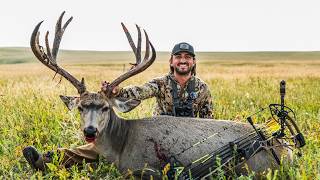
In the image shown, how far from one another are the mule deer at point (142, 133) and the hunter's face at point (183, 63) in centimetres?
142

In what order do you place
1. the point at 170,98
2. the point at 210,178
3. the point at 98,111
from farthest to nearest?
1. the point at 170,98
2. the point at 98,111
3. the point at 210,178

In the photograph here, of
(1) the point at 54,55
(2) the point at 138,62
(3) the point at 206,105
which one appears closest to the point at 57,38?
(1) the point at 54,55

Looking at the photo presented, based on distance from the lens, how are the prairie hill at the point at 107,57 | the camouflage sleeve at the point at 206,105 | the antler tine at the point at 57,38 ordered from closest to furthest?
the antler tine at the point at 57,38 → the camouflage sleeve at the point at 206,105 → the prairie hill at the point at 107,57

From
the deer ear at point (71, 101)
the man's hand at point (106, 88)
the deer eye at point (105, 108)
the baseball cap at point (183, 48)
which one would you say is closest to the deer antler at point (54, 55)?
the deer ear at point (71, 101)

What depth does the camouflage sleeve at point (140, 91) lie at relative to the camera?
23.9 feet

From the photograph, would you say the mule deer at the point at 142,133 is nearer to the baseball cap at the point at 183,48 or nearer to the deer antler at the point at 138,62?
the deer antler at the point at 138,62

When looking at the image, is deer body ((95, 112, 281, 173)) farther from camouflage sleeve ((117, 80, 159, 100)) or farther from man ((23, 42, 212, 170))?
man ((23, 42, 212, 170))

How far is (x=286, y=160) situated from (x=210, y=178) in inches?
39.9

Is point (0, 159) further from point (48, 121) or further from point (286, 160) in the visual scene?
point (286, 160)

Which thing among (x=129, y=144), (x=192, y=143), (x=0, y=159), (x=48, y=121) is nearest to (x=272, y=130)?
(x=192, y=143)

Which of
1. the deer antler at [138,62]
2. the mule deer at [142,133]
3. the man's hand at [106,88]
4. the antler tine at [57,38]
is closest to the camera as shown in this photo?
the mule deer at [142,133]

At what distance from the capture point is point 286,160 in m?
6.01

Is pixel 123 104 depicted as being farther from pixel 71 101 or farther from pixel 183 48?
pixel 183 48

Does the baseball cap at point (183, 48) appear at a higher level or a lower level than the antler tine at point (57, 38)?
lower
